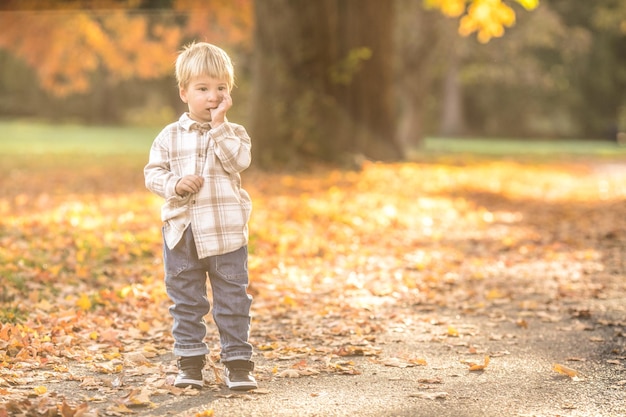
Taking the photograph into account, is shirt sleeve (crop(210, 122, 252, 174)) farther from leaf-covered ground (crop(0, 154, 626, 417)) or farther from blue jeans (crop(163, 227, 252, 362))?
leaf-covered ground (crop(0, 154, 626, 417))

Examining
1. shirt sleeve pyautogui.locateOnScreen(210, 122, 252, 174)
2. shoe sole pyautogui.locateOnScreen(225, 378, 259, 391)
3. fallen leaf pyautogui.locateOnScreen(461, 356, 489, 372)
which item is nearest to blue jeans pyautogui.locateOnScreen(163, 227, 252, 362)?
shoe sole pyautogui.locateOnScreen(225, 378, 259, 391)

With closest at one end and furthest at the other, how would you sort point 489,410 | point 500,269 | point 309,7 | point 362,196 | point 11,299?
point 489,410, point 11,299, point 500,269, point 362,196, point 309,7

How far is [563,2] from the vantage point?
138 feet

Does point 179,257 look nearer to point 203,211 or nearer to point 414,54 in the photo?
point 203,211

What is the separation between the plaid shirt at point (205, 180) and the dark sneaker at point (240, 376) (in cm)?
59

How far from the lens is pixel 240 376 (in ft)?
15.9

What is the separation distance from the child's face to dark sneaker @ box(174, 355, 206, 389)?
4.14 ft

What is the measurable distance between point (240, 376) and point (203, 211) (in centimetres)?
86

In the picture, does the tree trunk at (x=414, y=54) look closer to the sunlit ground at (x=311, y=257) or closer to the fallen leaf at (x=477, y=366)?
the sunlit ground at (x=311, y=257)

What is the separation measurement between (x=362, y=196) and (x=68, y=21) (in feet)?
56.8

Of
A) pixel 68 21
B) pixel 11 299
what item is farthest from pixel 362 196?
pixel 68 21

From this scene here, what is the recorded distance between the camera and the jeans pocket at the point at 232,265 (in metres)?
4.82

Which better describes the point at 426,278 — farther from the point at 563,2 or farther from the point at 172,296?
the point at 563,2

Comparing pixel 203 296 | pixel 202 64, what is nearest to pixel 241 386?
pixel 203 296
